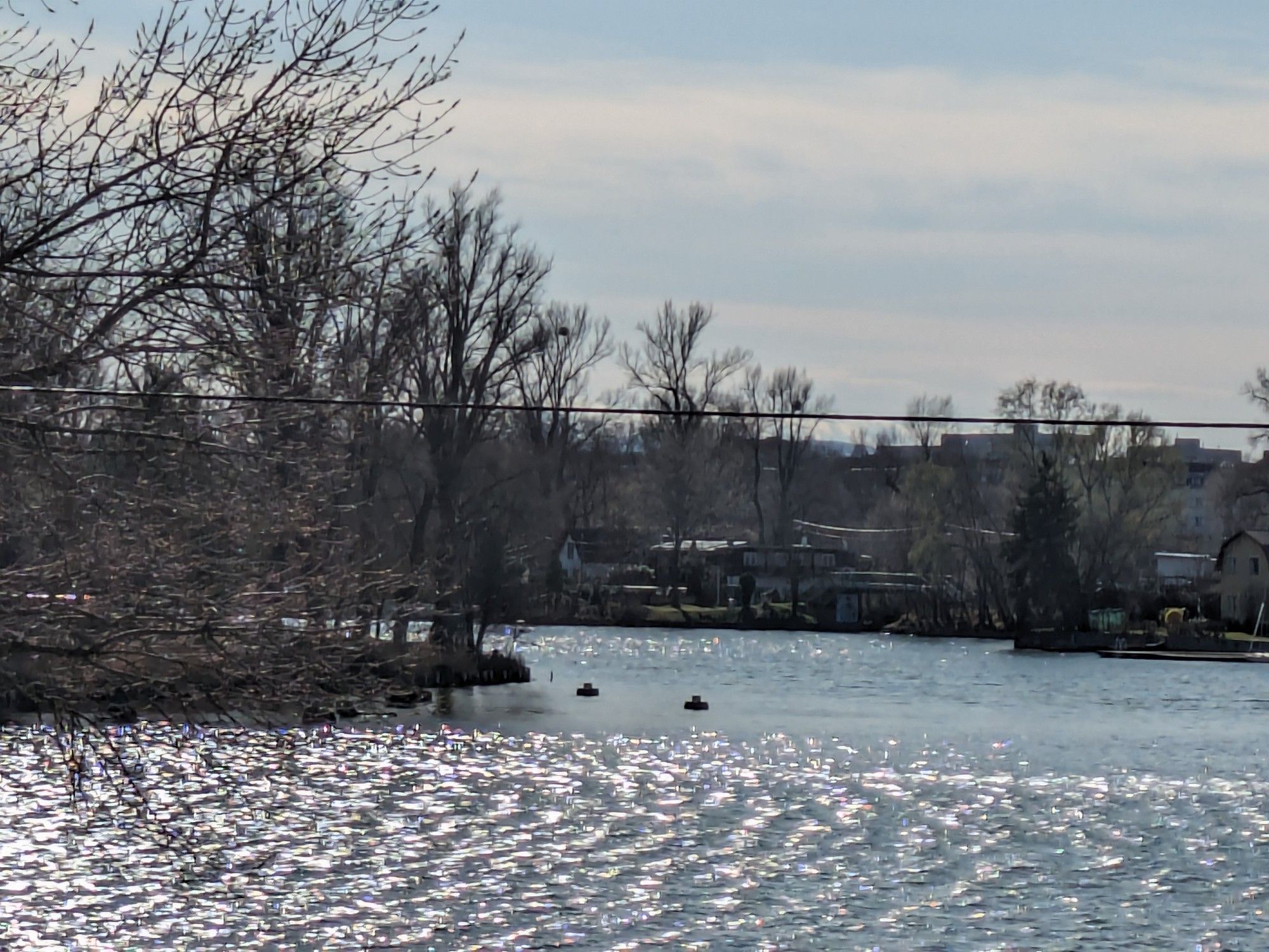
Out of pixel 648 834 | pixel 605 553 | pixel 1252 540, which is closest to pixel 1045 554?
pixel 1252 540

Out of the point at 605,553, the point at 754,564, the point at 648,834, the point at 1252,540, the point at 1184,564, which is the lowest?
the point at 648,834

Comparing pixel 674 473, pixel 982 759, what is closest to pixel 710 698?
pixel 982 759

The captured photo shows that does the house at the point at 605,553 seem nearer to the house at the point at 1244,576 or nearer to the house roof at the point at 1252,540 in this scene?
the house roof at the point at 1252,540

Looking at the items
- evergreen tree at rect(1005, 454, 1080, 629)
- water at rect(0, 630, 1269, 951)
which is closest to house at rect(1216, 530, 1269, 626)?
evergreen tree at rect(1005, 454, 1080, 629)

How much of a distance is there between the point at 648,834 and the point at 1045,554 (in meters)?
68.0

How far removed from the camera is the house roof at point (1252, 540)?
350ft

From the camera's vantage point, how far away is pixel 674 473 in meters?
116

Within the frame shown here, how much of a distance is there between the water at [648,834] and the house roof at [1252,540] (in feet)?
182

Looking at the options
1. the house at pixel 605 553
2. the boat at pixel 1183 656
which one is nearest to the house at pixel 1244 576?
the boat at pixel 1183 656

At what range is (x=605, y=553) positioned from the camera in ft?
394

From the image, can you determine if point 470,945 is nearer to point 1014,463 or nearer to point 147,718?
point 147,718

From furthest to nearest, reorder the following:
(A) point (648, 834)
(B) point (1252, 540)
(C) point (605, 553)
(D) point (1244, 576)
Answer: (C) point (605, 553) → (D) point (1244, 576) → (B) point (1252, 540) → (A) point (648, 834)

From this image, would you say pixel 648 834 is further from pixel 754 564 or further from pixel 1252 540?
pixel 754 564

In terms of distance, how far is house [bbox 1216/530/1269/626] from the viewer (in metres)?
106
